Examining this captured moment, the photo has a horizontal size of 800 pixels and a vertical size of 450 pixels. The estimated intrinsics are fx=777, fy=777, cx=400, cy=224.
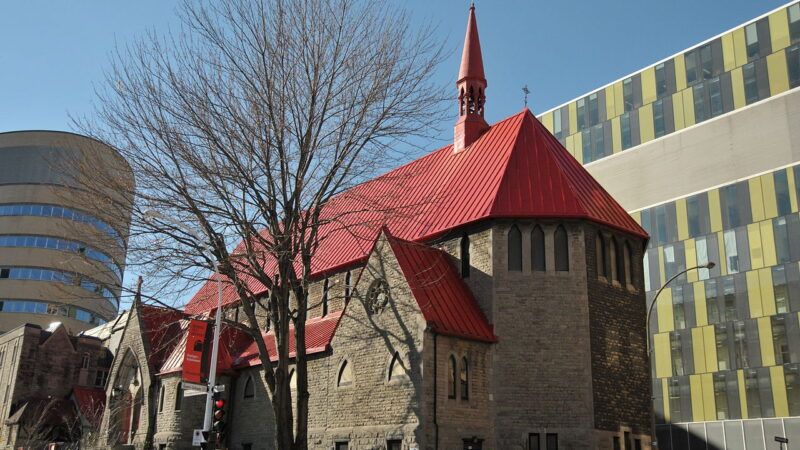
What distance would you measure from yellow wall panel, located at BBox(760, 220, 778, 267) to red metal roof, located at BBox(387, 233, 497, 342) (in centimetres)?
2119

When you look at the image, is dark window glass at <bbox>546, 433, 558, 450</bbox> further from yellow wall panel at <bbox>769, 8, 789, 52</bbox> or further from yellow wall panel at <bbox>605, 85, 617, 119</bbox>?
yellow wall panel at <bbox>605, 85, 617, 119</bbox>

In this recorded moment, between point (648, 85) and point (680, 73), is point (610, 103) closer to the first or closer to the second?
point (648, 85)

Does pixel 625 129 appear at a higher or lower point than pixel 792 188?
higher

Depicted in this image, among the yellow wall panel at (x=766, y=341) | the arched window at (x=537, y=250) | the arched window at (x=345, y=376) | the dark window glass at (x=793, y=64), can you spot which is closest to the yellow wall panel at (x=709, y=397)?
the yellow wall panel at (x=766, y=341)

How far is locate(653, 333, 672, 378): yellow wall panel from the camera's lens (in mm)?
42562

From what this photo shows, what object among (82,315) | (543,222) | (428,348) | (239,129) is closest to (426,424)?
(428,348)

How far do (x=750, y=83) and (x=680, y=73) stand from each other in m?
4.69

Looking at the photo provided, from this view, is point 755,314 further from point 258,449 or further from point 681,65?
point 258,449

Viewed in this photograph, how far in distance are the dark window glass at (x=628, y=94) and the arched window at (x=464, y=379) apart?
96.8ft

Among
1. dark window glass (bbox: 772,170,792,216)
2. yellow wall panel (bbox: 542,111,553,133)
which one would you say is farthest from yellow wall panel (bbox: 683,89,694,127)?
yellow wall panel (bbox: 542,111,553,133)

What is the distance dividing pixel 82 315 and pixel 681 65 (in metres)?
55.8

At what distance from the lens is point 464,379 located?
23.0 meters

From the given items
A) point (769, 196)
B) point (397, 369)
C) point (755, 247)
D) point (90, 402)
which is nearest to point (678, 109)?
point (769, 196)

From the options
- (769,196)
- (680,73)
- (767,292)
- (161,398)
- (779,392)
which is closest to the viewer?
(161,398)
